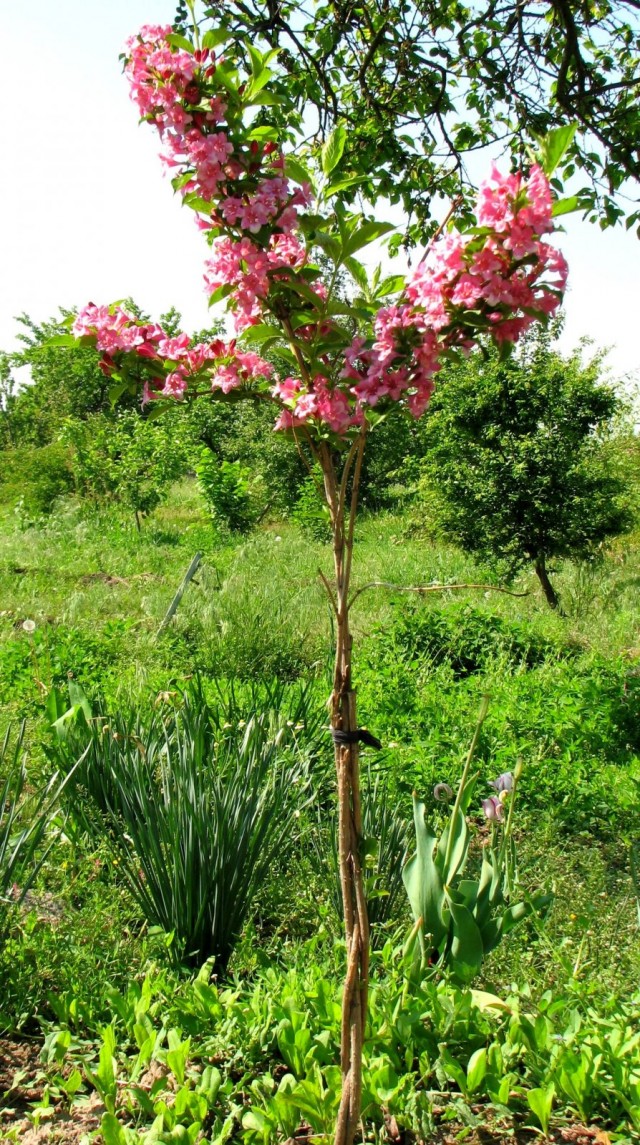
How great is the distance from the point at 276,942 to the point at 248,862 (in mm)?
238

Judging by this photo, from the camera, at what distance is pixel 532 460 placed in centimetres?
733

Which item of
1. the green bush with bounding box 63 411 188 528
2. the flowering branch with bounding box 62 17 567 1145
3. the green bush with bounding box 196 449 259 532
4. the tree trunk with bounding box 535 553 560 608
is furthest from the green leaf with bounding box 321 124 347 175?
the green bush with bounding box 63 411 188 528

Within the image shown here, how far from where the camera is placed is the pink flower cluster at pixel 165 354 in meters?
1.61

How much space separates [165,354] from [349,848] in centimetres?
93

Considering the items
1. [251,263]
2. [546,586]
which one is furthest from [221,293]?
[546,586]

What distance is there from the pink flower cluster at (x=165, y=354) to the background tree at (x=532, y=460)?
5.83m

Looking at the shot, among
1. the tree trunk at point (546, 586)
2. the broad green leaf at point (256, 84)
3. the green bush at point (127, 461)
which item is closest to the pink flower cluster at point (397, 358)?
the broad green leaf at point (256, 84)

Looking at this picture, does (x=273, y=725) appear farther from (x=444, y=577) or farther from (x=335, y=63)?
(x=444, y=577)

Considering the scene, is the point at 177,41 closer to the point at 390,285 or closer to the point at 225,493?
the point at 390,285

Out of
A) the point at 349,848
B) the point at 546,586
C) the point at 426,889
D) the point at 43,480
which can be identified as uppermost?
the point at 43,480

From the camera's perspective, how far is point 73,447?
1369 centimetres

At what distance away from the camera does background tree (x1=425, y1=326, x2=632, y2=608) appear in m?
7.35

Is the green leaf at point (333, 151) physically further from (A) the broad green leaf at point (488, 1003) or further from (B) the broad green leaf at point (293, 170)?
(A) the broad green leaf at point (488, 1003)

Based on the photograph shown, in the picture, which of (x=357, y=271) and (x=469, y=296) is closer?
(x=469, y=296)
